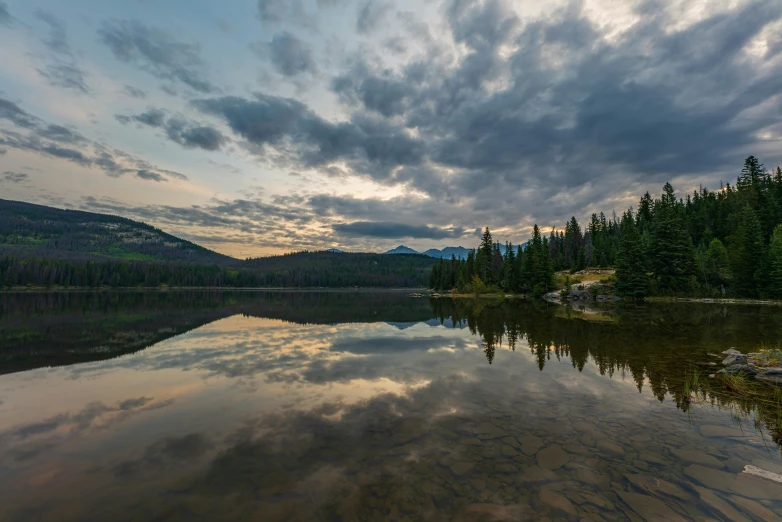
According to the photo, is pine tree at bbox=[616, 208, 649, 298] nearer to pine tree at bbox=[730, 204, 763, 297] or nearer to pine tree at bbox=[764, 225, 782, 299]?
pine tree at bbox=[730, 204, 763, 297]

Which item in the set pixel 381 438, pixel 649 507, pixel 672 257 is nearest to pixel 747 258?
pixel 672 257

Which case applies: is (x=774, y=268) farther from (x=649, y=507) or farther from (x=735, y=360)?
(x=649, y=507)

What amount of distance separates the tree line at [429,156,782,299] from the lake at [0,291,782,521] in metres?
60.8

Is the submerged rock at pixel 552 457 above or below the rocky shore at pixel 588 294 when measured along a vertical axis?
below

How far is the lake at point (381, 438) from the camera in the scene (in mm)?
6914

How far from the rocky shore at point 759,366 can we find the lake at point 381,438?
141 centimetres

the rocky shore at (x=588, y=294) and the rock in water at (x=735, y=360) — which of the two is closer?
the rock in water at (x=735, y=360)

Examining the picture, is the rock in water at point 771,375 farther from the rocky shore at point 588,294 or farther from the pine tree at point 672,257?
the pine tree at point 672,257

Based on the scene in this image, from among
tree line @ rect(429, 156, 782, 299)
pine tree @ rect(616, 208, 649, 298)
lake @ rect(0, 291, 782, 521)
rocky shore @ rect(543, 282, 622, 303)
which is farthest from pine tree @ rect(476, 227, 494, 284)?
lake @ rect(0, 291, 782, 521)

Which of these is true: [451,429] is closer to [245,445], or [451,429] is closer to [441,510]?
[441,510]

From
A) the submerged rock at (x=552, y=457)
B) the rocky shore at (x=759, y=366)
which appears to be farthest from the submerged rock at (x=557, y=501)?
the rocky shore at (x=759, y=366)

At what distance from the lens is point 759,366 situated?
16.2 metres

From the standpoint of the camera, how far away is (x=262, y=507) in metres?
6.78

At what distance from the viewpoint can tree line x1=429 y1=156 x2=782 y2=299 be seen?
6500cm
